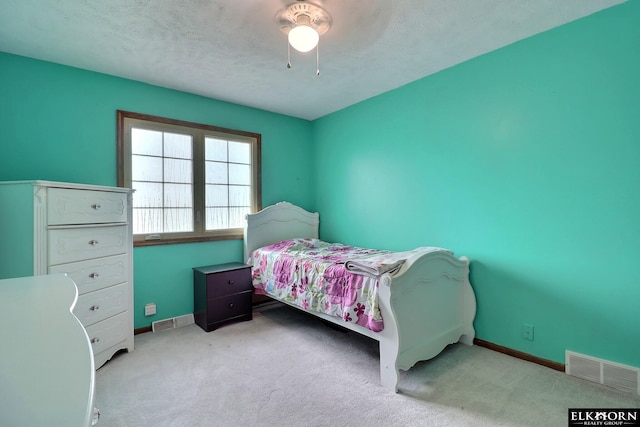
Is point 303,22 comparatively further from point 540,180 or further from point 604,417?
point 604,417

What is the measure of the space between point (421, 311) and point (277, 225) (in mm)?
2159

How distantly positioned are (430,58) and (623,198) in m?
1.72

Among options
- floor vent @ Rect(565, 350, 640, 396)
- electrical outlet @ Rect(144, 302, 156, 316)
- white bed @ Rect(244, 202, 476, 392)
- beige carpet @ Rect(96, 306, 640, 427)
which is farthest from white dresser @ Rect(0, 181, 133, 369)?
floor vent @ Rect(565, 350, 640, 396)

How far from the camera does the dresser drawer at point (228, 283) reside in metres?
3.05

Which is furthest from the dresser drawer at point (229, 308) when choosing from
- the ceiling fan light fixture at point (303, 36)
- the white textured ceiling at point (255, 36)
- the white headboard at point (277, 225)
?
the ceiling fan light fixture at point (303, 36)

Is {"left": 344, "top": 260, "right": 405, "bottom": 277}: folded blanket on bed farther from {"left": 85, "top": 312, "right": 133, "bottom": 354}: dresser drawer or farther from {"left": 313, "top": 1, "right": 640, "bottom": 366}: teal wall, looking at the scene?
{"left": 85, "top": 312, "right": 133, "bottom": 354}: dresser drawer

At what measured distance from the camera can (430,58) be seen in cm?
262

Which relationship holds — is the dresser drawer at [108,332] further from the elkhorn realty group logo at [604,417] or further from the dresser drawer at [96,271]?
the elkhorn realty group logo at [604,417]

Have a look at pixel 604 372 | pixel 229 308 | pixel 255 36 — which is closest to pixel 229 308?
pixel 229 308

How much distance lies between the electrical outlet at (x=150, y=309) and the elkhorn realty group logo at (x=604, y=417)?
333cm

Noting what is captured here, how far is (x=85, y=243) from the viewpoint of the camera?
225 centimetres

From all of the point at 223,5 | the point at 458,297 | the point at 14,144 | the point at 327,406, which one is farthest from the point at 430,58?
the point at 14,144

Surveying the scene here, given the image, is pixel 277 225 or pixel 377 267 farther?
pixel 277 225

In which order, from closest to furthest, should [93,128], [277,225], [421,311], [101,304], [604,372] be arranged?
1. [604,372]
2. [421,311]
3. [101,304]
4. [93,128]
5. [277,225]
